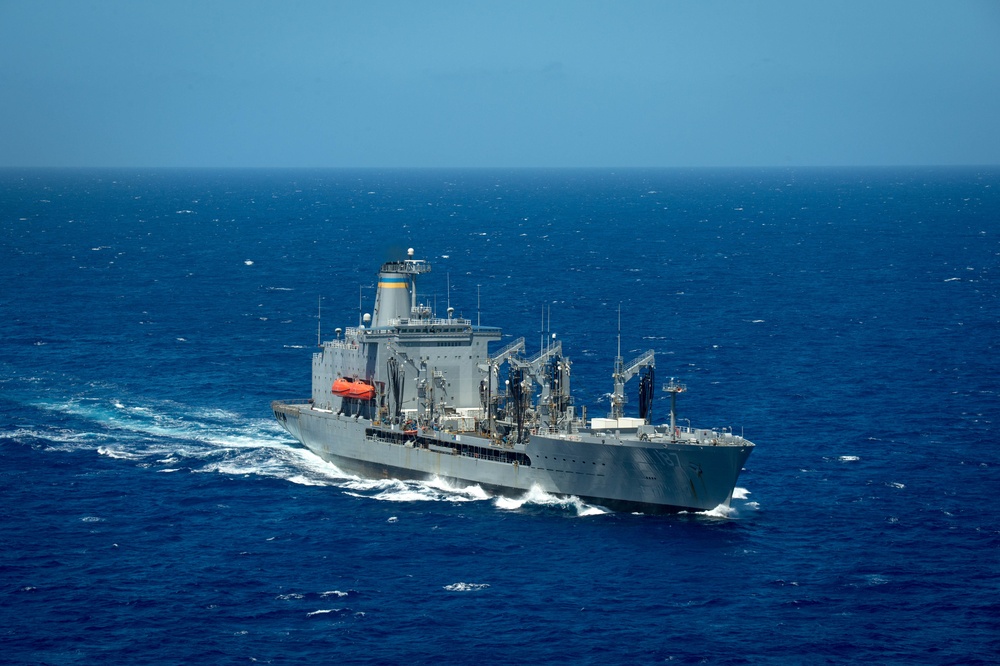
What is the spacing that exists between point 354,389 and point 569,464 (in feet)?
55.1

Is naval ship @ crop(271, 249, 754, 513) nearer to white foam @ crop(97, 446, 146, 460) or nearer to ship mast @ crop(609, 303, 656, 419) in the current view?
ship mast @ crop(609, 303, 656, 419)

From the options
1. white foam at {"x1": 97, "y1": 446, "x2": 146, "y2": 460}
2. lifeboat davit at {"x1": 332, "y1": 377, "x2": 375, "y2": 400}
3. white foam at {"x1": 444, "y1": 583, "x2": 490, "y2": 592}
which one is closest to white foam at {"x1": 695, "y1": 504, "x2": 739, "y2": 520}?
white foam at {"x1": 444, "y1": 583, "x2": 490, "y2": 592}

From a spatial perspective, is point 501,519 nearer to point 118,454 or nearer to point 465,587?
point 465,587

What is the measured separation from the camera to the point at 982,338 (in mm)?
115062

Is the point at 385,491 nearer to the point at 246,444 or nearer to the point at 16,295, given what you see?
the point at 246,444

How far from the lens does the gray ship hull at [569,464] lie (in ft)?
219

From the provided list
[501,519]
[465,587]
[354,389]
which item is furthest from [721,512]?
Result: [354,389]

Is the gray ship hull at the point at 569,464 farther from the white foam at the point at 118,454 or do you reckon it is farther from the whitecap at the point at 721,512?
the white foam at the point at 118,454

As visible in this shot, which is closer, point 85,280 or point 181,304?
point 181,304

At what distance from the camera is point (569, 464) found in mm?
70188

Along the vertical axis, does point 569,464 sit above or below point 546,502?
above

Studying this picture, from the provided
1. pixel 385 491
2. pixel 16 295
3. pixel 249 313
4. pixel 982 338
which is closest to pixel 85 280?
pixel 16 295

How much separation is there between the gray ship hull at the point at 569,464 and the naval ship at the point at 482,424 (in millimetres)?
62

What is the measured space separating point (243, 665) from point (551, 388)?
30189mm
